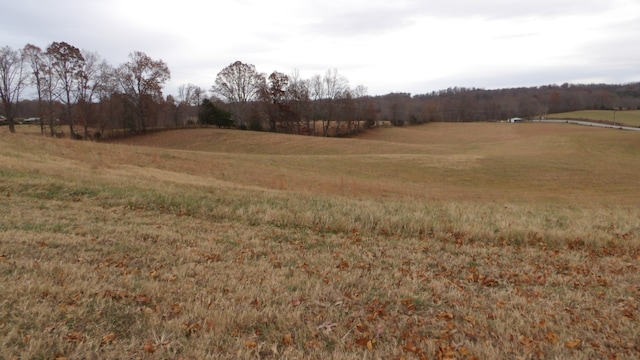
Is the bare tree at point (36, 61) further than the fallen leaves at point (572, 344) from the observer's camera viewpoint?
Yes

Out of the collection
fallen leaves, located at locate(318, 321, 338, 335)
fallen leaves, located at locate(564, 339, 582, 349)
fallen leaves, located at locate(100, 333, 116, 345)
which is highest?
fallen leaves, located at locate(100, 333, 116, 345)

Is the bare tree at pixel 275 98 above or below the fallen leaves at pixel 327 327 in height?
above

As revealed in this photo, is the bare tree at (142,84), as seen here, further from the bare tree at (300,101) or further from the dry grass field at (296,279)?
the dry grass field at (296,279)

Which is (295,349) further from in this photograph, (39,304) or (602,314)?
(602,314)

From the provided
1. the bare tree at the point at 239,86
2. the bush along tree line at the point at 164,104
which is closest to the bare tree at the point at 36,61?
the bush along tree line at the point at 164,104

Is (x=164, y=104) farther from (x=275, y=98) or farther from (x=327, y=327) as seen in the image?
(x=327, y=327)

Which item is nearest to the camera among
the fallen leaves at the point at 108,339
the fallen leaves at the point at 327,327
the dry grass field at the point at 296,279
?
the fallen leaves at the point at 108,339

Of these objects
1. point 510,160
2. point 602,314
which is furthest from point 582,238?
point 510,160

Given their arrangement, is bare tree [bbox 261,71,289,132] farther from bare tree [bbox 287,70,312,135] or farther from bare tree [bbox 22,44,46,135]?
bare tree [bbox 22,44,46,135]

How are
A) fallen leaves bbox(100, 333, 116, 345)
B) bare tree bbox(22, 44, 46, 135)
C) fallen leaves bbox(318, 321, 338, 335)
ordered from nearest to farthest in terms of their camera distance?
fallen leaves bbox(100, 333, 116, 345) < fallen leaves bbox(318, 321, 338, 335) < bare tree bbox(22, 44, 46, 135)

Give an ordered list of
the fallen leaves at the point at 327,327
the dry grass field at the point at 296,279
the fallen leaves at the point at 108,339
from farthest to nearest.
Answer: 1. the fallen leaves at the point at 327,327
2. the dry grass field at the point at 296,279
3. the fallen leaves at the point at 108,339

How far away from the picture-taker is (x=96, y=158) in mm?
24297

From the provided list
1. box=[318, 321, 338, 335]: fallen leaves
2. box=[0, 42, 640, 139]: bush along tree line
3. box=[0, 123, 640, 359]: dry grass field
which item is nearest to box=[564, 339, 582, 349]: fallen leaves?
box=[0, 123, 640, 359]: dry grass field

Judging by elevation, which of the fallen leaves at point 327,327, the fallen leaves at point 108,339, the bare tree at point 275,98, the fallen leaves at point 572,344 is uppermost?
the bare tree at point 275,98
